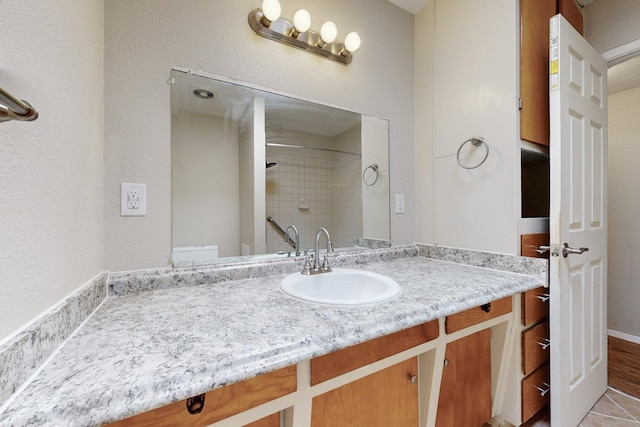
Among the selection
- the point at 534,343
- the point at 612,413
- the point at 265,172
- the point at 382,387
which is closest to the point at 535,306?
the point at 534,343

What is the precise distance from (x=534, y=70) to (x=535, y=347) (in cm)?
133

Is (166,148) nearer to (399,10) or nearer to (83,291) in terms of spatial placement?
(83,291)

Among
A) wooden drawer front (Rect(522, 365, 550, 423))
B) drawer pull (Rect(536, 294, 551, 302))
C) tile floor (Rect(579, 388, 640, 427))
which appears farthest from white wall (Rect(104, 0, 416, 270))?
tile floor (Rect(579, 388, 640, 427))

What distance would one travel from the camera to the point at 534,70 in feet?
4.15

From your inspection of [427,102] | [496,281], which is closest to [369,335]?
[496,281]

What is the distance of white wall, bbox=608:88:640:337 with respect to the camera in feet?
7.11

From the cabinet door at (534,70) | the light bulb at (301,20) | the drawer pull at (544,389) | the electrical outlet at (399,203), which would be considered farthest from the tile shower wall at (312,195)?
the drawer pull at (544,389)

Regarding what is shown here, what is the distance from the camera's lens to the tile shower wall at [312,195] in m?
1.24

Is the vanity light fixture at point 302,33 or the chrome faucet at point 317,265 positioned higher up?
the vanity light fixture at point 302,33

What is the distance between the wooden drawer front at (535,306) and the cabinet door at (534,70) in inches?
28.5

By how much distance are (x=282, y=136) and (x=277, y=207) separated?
0.35m

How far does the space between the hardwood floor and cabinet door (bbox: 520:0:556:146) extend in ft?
Answer: 5.08

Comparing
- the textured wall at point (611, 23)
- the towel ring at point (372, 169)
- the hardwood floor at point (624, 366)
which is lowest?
the hardwood floor at point (624, 366)

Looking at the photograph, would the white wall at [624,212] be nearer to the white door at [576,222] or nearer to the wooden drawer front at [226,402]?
the white door at [576,222]
